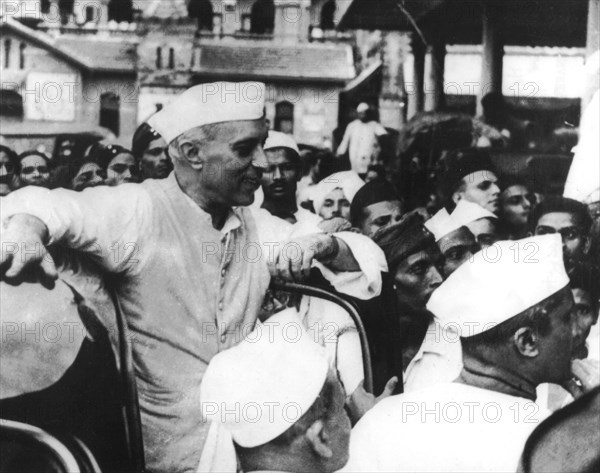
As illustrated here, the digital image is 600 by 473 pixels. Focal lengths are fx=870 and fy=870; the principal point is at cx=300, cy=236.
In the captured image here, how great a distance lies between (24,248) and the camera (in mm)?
3766

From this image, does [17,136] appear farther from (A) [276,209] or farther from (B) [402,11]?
(B) [402,11]

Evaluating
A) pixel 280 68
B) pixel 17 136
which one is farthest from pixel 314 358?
pixel 17 136

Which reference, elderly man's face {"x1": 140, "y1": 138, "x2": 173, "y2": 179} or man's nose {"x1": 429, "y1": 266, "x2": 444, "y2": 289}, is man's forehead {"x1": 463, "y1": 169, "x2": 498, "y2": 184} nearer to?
man's nose {"x1": 429, "y1": 266, "x2": 444, "y2": 289}

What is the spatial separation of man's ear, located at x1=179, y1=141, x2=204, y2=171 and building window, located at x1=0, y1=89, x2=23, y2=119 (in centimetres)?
88

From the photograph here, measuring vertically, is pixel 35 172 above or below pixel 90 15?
below

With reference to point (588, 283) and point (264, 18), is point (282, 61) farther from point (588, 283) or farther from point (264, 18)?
point (588, 283)

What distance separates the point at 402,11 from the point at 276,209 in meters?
1.34

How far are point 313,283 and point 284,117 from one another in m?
0.87

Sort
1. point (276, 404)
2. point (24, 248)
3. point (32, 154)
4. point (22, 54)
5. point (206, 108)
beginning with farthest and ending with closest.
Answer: point (22, 54)
point (32, 154)
point (206, 108)
point (276, 404)
point (24, 248)

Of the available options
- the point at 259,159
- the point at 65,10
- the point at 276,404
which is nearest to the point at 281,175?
the point at 259,159

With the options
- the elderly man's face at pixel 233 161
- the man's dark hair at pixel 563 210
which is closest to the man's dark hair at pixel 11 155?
the elderly man's face at pixel 233 161

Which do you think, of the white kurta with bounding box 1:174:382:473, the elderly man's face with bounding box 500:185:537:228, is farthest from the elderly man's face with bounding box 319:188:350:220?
the elderly man's face with bounding box 500:185:537:228

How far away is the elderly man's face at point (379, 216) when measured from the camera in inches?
175

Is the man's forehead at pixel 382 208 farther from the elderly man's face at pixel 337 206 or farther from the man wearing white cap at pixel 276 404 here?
the man wearing white cap at pixel 276 404
